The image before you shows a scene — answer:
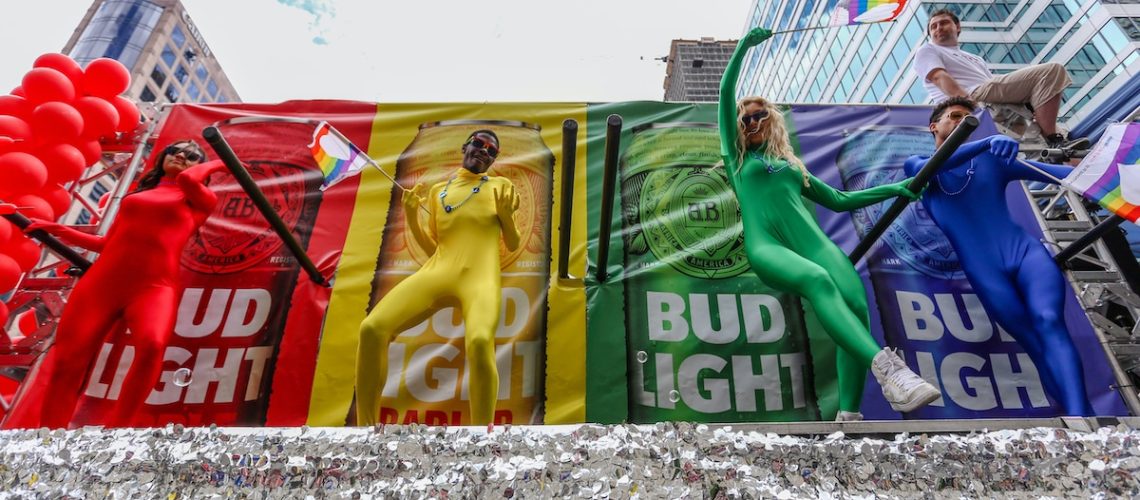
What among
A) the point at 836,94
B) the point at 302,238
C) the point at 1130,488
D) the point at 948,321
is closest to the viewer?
the point at 1130,488

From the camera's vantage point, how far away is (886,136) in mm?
4785

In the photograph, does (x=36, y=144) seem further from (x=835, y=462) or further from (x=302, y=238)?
(x=835, y=462)

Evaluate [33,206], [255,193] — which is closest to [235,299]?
[255,193]

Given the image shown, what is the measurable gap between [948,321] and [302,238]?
4655 millimetres

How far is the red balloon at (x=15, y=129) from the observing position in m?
3.82

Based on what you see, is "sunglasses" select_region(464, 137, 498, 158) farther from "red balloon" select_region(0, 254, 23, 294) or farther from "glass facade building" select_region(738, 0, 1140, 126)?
"glass facade building" select_region(738, 0, 1140, 126)

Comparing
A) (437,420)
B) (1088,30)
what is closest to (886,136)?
(437,420)

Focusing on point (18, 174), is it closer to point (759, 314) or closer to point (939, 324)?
point (759, 314)

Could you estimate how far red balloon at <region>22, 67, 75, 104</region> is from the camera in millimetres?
4133

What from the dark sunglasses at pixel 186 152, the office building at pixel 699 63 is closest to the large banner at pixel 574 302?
the dark sunglasses at pixel 186 152

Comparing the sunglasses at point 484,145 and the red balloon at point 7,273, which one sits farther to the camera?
the sunglasses at point 484,145

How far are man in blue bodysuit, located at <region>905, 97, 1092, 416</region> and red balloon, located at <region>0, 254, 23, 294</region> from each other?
5.72 meters

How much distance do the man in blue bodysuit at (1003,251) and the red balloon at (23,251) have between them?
5.80 m

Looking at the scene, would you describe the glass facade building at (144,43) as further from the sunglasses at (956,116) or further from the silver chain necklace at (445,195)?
the sunglasses at (956,116)
